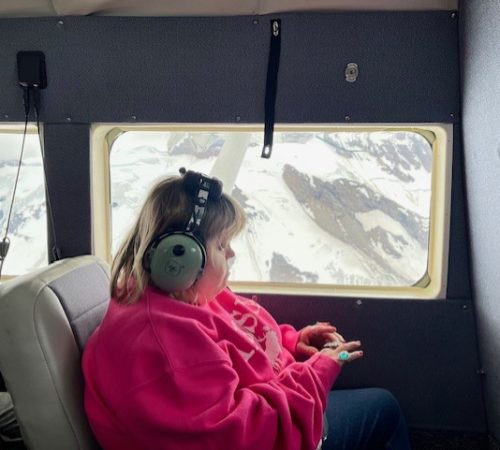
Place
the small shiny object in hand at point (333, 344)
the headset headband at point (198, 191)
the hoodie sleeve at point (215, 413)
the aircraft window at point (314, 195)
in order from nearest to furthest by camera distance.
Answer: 1. the hoodie sleeve at point (215, 413)
2. the headset headband at point (198, 191)
3. the small shiny object in hand at point (333, 344)
4. the aircraft window at point (314, 195)

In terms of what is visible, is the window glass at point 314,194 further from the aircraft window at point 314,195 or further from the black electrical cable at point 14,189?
the black electrical cable at point 14,189

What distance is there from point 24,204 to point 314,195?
1.20 m

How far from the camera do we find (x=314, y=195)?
202 centimetres

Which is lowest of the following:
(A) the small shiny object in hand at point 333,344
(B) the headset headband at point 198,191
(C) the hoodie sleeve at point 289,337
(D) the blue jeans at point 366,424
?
(D) the blue jeans at point 366,424

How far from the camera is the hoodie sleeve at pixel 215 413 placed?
1137 mm

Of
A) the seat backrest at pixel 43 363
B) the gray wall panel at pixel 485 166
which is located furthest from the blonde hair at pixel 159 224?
the gray wall panel at pixel 485 166

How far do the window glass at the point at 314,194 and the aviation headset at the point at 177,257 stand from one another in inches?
30.4

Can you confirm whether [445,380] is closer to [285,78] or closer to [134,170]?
[285,78]

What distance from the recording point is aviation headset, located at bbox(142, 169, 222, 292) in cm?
118

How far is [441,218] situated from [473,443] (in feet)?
2.85

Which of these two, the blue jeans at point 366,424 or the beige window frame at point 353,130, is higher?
the beige window frame at point 353,130

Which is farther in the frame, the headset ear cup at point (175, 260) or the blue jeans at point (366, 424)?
the blue jeans at point (366, 424)

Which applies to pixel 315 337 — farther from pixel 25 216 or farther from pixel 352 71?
pixel 25 216

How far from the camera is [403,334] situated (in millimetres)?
1929
